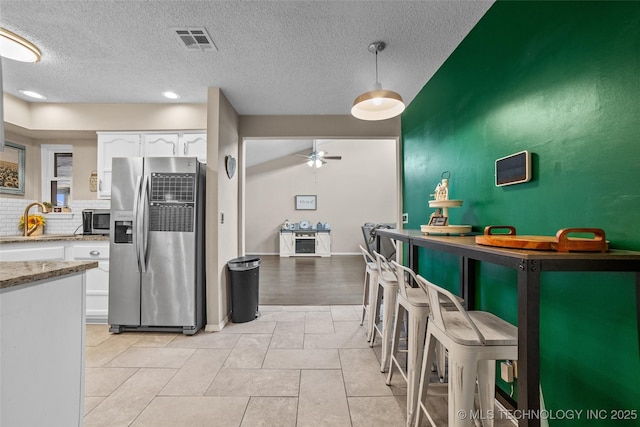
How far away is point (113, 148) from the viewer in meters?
3.41

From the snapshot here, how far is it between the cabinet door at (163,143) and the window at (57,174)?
4.42ft

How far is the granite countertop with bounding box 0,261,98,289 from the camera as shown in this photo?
91cm

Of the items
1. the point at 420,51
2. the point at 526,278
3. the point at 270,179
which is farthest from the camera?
the point at 270,179

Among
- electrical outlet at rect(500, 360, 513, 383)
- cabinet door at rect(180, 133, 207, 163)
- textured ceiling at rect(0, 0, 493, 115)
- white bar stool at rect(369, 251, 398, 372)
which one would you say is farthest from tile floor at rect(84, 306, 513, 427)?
textured ceiling at rect(0, 0, 493, 115)

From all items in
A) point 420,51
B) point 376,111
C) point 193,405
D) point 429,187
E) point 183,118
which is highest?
point 420,51

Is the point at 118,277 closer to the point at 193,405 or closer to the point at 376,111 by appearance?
the point at 193,405

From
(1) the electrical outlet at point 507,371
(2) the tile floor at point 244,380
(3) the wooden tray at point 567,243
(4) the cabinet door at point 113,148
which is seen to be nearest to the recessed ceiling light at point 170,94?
(4) the cabinet door at point 113,148

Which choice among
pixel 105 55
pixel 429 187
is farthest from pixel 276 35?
pixel 429 187

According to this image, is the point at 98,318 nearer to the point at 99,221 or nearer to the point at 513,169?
the point at 99,221

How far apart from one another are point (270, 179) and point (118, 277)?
639 centimetres

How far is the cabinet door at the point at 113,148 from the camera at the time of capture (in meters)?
3.41

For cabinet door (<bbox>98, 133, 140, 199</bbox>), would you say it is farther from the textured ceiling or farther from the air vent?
the air vent

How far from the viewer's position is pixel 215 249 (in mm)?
2932

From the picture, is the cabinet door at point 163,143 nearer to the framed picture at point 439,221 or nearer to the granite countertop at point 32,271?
the granite countertop at point 32,271
